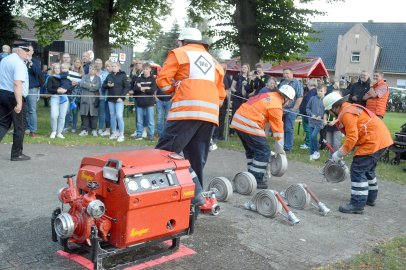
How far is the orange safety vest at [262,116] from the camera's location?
291 inches

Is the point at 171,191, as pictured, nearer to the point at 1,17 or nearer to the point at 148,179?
the point at 148,179

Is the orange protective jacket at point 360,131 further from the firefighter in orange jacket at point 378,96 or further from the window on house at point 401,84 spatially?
the window on house at point 401,84

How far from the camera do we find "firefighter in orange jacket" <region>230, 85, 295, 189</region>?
7.40 metres

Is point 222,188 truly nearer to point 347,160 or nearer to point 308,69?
point 347,160

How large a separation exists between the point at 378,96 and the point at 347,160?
193 cm

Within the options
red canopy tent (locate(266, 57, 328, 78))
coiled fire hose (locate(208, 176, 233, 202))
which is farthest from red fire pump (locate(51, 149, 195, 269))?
red canopy tent (locate(266, 57, 328, 78))

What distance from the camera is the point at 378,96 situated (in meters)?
11.8

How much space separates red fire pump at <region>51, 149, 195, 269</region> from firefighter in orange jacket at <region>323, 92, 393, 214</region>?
306cm

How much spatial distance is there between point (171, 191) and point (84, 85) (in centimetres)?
842

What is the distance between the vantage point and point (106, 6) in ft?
73.0

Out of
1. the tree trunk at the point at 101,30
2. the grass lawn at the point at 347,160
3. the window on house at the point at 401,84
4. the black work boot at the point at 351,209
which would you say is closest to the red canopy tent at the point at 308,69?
the grass lawn at the point at 347,160

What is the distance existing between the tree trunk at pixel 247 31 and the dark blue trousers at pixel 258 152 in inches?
410

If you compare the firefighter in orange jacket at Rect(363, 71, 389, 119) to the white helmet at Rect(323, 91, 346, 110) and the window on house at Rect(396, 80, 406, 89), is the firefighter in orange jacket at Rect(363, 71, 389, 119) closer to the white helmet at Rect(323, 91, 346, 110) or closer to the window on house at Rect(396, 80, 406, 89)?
the white helmet at Rect(323, 91, 346, 110)

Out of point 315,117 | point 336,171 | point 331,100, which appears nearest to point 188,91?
point 331,100
